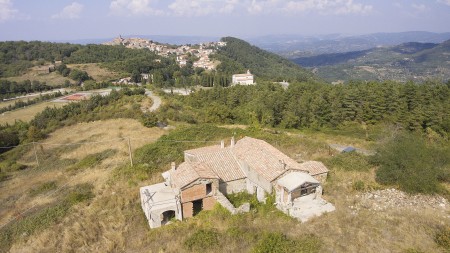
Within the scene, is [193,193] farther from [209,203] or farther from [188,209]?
[209,203]

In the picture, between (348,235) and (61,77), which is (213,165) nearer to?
(348,235)

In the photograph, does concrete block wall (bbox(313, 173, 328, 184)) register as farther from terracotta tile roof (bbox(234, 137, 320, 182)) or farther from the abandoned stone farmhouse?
terracotta tile roof (bbox(234, 137, 320, 182))

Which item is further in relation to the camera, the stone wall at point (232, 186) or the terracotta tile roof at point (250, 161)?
the stone wall at point (232, 186)

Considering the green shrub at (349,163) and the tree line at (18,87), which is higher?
the green shrub at (349,163)

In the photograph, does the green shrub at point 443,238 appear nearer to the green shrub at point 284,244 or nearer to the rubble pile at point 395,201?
the rubble pile at point 395,201

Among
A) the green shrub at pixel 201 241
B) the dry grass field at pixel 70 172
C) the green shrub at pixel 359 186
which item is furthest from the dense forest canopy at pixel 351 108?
the green shrub at pixel 201 241

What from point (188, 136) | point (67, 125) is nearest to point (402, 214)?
point (188, 136)

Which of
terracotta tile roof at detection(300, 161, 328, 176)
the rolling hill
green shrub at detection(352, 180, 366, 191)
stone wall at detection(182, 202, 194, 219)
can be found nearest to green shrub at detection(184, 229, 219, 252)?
stone wall at detection(182, 202, 194, 219)
